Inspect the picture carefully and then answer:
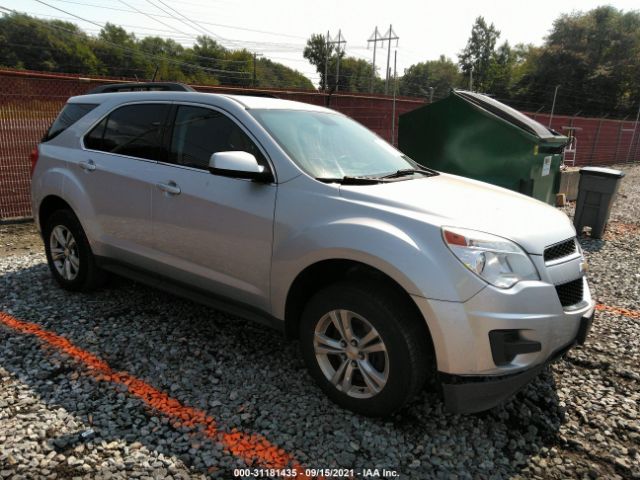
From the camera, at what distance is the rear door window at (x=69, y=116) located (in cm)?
422

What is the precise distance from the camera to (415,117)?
740 centimetres

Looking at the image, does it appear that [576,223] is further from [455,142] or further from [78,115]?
[78,115]

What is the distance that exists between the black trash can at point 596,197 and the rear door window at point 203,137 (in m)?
6.19

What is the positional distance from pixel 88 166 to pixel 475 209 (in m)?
3.04

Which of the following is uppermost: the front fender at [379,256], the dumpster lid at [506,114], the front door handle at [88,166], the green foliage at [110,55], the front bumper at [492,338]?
the green foliage at [110,55]

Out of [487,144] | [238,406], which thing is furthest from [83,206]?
[487,144]

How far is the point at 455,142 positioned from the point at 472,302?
5172 mm

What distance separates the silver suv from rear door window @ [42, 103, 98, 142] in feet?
0.20

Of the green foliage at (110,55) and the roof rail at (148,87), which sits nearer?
the roof rail at (148,87)

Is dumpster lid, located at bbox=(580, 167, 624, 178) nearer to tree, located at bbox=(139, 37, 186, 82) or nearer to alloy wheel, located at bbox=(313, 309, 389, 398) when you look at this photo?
alloy wheel, located at bbox=(313, 309, 389, 398)

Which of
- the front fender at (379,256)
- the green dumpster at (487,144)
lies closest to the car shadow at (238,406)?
the front fender at (379,256)

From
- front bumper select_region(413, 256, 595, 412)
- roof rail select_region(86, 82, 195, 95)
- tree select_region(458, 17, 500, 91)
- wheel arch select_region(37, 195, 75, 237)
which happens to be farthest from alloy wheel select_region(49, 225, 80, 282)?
tree select_region(458, 17, 500, 91)

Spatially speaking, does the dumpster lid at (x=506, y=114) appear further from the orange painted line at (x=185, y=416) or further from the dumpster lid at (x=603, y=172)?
the orange painted line at (x=185, y=416)

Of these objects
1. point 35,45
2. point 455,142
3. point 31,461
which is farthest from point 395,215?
point 35,45
